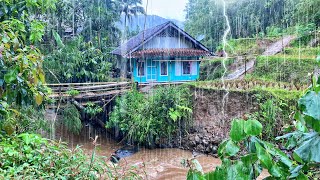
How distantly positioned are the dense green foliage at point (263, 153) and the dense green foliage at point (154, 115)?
9560 mm

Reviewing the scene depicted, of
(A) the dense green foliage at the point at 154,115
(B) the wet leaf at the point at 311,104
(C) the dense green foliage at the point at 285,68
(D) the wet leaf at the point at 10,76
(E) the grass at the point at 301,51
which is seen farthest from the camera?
(E) the grass at the point at 301,51

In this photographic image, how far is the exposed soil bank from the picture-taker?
33.7 feet

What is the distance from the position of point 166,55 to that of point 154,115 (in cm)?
555

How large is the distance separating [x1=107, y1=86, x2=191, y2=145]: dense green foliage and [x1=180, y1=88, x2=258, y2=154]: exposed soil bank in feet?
1.53

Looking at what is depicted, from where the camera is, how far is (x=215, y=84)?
11.5 meters

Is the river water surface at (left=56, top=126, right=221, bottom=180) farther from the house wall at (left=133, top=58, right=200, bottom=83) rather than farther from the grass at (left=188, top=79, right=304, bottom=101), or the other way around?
the house wall at (left=133, top=58, right=200, bottom=83)

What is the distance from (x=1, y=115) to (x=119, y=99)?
933 centimetres

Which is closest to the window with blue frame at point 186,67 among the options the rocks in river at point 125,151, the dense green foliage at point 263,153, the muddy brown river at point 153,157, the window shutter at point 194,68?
the window shutter at point 194,68

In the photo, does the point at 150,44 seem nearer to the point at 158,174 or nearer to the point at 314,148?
the point at 158,174

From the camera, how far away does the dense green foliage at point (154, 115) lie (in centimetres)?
1078

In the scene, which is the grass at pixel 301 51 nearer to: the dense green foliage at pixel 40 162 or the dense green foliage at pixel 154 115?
the dense green foliage at pixel 154 115

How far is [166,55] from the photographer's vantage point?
15844mm

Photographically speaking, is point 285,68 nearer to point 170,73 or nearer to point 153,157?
point 170,73

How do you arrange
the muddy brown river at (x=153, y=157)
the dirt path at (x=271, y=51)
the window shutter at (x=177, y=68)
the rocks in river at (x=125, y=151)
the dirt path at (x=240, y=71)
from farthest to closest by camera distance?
the window shutter at (x=177, y=68), the dirt path at (x=271, y=51), the dirt path at (x=240, y=71), the rocks in river at (x=125, y=151), the muddy brown river at (x=153, y=157)
